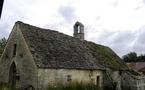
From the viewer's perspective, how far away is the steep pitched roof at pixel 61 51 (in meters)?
22.0

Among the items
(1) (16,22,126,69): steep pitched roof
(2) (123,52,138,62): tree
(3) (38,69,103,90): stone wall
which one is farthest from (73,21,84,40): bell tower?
(2) (123,52,138,62): tree

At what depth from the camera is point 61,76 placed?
73.7 ft

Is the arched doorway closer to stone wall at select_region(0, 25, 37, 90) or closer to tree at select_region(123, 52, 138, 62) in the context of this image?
stone wall at select_region(0, 25, 37, 90)

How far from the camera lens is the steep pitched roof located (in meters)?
22.0

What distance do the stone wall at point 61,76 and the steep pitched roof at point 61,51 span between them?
17.9 inches

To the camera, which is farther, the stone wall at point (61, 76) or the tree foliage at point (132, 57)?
the tree foliage at point (132, 57)

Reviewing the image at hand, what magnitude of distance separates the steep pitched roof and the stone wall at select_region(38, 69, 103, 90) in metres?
0.46

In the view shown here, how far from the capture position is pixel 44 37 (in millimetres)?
25109

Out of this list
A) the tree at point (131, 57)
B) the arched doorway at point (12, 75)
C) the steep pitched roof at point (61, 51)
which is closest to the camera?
the steep pitched roof at point (61, 51)

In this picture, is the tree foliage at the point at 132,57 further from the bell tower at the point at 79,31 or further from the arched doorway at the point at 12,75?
the arched doorway at the point at 12,75

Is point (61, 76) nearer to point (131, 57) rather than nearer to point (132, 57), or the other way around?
point (131, 57)

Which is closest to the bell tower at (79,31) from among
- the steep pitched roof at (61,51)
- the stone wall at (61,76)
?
the steep pitched roof at (61,51)

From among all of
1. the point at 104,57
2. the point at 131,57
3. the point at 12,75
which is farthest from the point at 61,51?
the point at 131,57

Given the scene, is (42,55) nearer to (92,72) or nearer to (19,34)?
(19,34)
